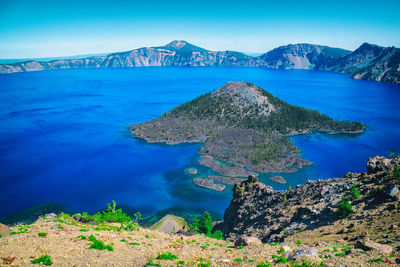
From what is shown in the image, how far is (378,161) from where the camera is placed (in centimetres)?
4119

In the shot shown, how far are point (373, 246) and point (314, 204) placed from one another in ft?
52.3

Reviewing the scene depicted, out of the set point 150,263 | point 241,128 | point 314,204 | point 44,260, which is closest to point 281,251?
point 150,263

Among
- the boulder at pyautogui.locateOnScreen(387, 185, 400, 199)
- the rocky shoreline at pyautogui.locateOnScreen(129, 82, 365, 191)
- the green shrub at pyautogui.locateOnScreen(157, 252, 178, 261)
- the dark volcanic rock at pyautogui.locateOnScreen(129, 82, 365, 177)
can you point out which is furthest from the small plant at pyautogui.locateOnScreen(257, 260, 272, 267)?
the dark volcanic rock at pyautogui.locateOnScreen(129, 82, 365, 177)

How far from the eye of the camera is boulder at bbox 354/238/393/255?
73.2 feet

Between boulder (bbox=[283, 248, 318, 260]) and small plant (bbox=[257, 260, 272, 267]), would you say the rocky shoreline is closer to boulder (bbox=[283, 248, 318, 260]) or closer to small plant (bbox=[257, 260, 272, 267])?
boulder (bbox=[283, 248, 318, 260])

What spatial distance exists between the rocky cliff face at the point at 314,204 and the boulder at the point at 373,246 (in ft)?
24.7

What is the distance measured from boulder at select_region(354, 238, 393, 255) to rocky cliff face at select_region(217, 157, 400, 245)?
7.54 meters

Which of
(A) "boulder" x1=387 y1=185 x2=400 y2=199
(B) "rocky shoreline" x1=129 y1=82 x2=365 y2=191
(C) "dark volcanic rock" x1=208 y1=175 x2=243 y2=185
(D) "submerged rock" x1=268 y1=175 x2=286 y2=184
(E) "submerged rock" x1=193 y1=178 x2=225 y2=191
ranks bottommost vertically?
(E) "submerged rock" x1=193 y1=178 x2=225 y2=191

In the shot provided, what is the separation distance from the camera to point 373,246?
23125 millimetres

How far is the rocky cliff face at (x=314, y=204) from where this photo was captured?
32.3 metres

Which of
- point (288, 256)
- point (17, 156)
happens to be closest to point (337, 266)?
point (288, 256)

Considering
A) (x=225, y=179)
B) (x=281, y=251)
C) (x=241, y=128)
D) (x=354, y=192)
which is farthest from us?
(x=241, y=128)

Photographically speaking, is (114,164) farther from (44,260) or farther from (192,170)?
(44,260)

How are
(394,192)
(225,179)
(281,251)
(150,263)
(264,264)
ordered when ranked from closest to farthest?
1. (264,264)
2. (150,263)
3. (281,251)
4. (394,192)
5. (225,179)
